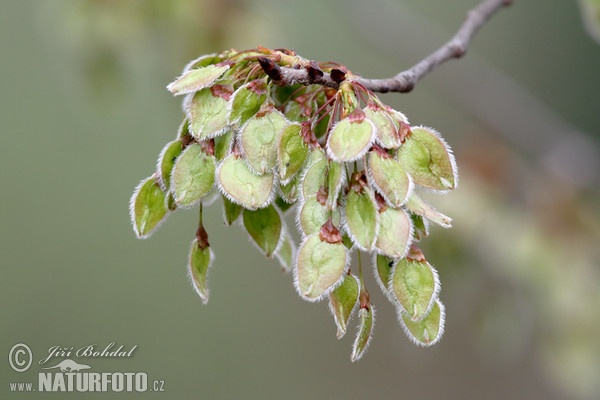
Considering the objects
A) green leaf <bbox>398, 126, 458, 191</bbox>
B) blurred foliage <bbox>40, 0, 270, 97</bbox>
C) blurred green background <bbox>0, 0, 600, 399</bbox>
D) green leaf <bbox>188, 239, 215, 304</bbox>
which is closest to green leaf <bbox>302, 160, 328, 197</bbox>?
green leaf <bbox>398, 126, 458, 191</bbox>

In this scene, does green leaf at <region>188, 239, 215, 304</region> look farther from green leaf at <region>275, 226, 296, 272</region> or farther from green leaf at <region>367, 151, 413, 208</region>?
green leaf at <region>367, 151, 413, 208</region>

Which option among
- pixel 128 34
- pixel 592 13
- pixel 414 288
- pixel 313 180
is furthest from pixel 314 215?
pixel 128 34

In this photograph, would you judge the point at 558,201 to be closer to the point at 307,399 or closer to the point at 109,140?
the point at 307,399

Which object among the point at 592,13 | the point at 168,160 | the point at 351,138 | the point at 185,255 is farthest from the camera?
the point at 185,255

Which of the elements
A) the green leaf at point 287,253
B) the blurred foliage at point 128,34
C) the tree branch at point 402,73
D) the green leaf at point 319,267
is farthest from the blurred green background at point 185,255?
the green leaf at point 319,267

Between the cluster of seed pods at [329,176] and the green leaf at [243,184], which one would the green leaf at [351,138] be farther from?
the green leaf at [243,184]

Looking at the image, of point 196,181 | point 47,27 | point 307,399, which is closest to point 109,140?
point 307,399

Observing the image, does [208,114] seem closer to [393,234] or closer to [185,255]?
[393,234]
